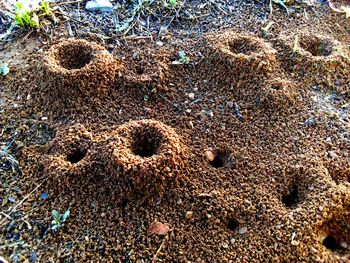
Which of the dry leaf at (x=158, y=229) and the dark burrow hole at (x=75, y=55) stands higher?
the dark burrow hole at (x=75, y=55)

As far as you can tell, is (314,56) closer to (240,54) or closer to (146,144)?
(240,54)

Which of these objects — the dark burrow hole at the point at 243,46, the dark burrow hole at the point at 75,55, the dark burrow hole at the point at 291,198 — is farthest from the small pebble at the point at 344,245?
the dark burrow hole at the point at 75,55

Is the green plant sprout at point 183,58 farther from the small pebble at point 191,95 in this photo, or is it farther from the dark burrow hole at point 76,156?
the dark burrow hole at point 76,156

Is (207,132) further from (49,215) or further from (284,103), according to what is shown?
(49,215)

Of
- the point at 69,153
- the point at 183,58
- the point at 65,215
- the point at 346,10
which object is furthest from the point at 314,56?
the point at 65,215

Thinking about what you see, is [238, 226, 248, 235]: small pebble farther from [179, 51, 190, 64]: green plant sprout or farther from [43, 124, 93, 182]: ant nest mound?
[179, 51, 190, 64]: green plant sprout

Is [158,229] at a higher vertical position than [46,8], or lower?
lower
